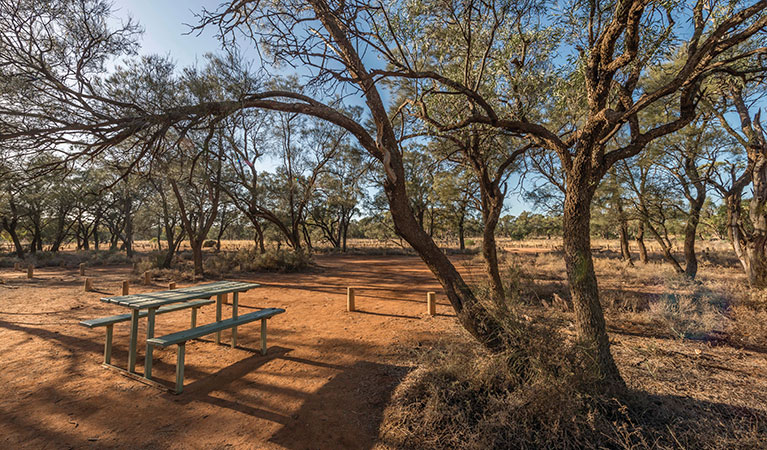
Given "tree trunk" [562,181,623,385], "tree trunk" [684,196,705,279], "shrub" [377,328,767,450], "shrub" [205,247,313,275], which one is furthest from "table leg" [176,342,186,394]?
"tree trunk" [684,196,705,279]

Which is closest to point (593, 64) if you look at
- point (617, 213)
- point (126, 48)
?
point (126, 48)

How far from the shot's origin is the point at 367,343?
5.10 meters

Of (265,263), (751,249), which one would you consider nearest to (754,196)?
(751,249)

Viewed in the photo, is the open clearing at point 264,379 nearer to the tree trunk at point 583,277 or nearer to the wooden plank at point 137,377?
the wooden plank at point 137,377

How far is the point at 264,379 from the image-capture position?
3900mm

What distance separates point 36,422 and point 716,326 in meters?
9.38

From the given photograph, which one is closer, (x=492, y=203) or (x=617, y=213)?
(x=492, y=203)

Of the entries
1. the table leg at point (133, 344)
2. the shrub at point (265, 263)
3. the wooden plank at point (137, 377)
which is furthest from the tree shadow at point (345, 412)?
the shrub at point (265, 263)

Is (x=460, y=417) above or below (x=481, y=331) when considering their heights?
below

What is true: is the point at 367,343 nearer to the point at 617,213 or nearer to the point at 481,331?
the point at 481,331

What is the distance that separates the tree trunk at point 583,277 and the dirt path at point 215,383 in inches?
86.1

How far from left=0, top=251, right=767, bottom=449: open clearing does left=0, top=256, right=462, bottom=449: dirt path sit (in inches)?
0.6

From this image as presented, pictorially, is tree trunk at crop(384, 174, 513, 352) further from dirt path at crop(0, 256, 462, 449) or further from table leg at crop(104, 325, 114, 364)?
table leg at crop(104, 325, 114, 364)

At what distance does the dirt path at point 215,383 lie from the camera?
279 centimetres
